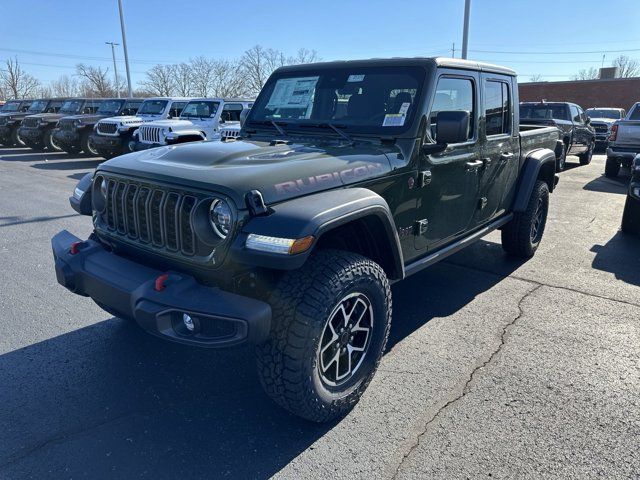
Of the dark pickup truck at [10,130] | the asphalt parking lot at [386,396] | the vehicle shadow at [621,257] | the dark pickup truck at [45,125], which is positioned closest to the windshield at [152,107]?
the dark pickup truck at [45,125]

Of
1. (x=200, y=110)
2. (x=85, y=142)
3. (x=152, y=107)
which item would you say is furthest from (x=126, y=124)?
(x=85, y=142)

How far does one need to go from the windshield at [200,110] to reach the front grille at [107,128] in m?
1.91

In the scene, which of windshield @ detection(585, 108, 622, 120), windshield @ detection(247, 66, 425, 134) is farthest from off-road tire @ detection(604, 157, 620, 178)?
windshield @ detection(585, 108, 622, 120)

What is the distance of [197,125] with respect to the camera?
11867mm

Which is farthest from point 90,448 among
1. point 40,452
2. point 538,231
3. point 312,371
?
point 538,231

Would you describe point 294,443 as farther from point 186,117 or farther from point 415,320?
point 186,117

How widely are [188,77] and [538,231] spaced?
2344 inches

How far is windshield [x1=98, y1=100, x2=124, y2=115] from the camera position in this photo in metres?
15.9

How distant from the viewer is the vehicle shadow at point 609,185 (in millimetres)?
10062

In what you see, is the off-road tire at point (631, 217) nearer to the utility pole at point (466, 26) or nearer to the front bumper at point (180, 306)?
the front bumper at point (180, 306)

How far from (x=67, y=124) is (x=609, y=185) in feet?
48.5

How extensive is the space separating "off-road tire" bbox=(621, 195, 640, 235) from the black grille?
19.9ft

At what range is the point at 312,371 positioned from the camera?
245 cm

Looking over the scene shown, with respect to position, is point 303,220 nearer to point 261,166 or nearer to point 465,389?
point 261,166
